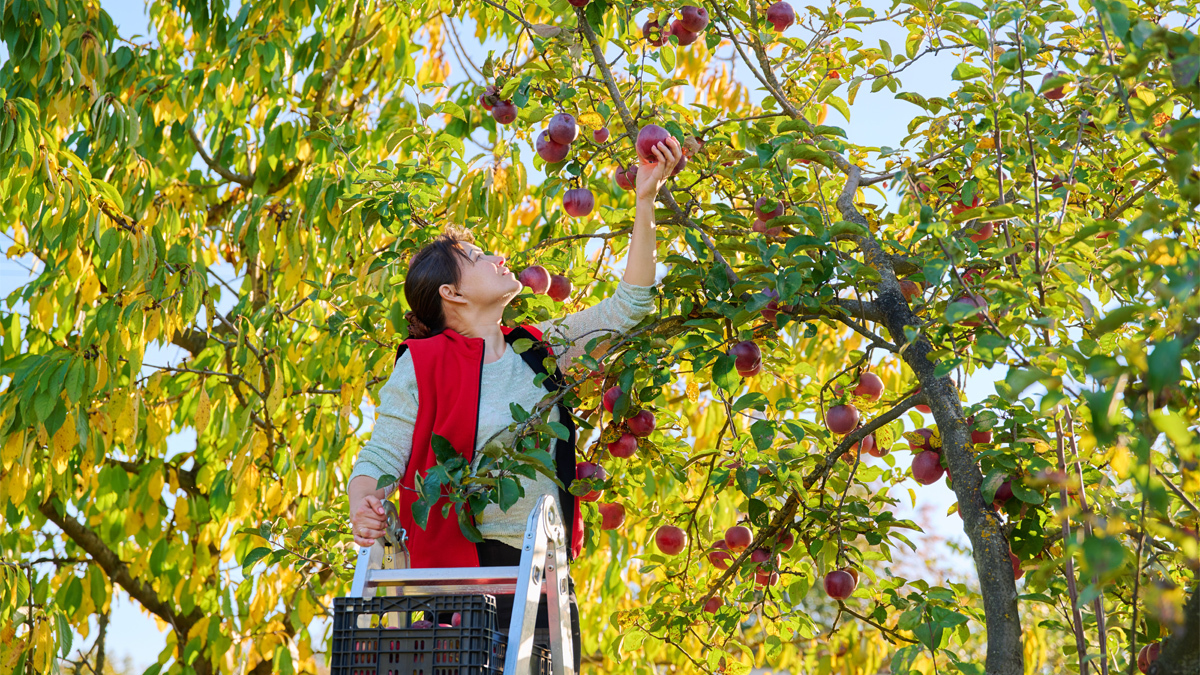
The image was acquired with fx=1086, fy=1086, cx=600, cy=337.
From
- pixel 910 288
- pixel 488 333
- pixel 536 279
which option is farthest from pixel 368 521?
pixel 910 288

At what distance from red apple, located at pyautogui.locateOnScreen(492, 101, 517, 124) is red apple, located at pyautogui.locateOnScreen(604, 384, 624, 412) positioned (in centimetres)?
57

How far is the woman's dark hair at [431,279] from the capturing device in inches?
Answer: 80.4

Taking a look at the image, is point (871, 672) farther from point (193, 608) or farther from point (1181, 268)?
point (1181, 268)

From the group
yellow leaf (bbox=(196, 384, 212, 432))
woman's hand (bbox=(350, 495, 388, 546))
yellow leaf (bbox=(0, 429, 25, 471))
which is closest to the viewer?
woman's hand (bbox=(350, 495, 388, 546))

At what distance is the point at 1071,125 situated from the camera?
5.61ft

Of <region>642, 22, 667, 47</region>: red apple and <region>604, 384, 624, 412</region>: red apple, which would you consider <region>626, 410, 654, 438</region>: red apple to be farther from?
<region>642, 22, 667, 47</region>: red apple

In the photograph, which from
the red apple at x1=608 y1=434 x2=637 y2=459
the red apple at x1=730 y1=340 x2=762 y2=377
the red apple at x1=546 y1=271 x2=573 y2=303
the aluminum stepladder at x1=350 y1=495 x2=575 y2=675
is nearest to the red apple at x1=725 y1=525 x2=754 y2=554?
the red apple at x1=608 y1=434 x2=637 y2=459

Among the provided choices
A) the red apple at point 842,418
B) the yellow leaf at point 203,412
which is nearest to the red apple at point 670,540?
the red apple at point 842,418

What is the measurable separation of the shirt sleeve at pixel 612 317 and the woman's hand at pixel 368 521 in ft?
1.24

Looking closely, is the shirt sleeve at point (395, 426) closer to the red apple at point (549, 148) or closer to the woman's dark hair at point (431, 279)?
the woman's dark hair at point (431, 279)

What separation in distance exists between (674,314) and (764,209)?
0.23 metres

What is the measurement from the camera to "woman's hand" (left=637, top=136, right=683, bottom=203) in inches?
67.0

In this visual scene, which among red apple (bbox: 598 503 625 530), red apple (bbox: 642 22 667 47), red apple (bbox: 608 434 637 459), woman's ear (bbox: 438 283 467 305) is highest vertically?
red apple (bbox: 642 22 667 47)

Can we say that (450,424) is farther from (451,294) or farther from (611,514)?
(611,514)
